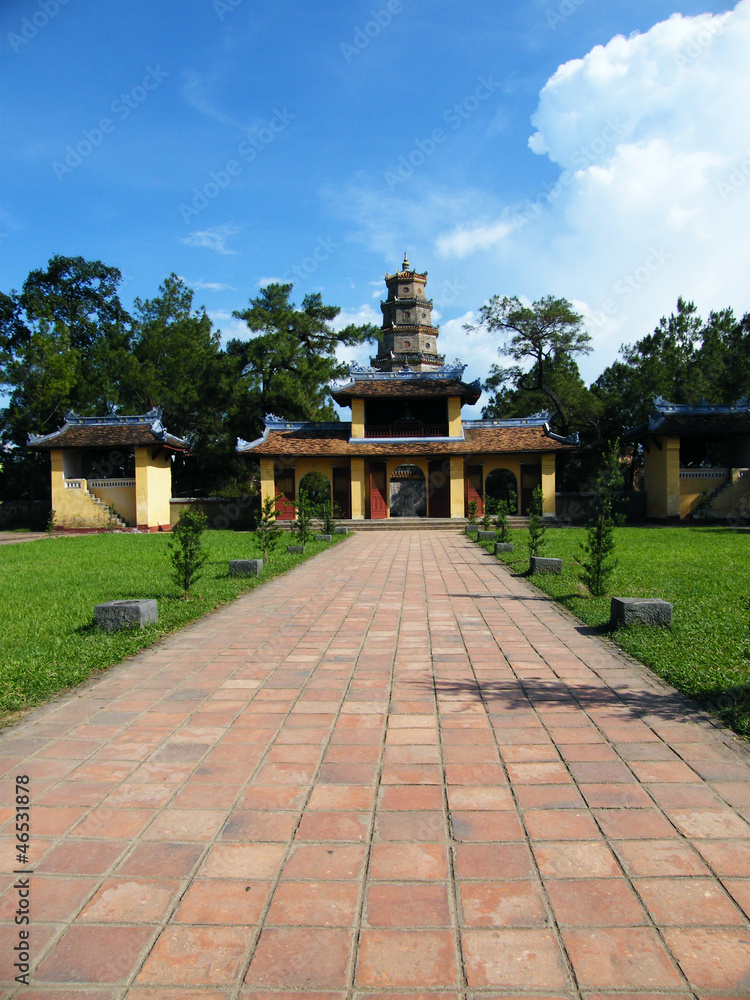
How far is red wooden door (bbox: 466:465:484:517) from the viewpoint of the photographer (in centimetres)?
2595

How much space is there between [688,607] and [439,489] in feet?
61.7

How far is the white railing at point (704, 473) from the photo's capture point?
79.4 ft

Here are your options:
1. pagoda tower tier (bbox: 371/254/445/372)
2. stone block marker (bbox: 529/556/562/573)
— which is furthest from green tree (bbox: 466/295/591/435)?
stone block marker (bbox: 529/556/562/573)

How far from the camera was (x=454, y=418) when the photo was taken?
2641 cm

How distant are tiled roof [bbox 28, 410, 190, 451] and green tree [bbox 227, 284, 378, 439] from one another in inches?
202

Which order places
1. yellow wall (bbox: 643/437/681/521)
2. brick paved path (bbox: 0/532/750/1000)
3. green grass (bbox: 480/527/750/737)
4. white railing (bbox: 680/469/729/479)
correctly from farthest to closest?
yellow wall (bbox: 643/437/681/521) < white railing (bbox: 680/469/729/479) < green grass (bbox: 480/527/750/737) < brick paved path (bbox: 0/532/750/1000)

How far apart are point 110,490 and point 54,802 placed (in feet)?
80.6

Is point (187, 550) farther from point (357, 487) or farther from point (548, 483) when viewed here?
point (548, 483)

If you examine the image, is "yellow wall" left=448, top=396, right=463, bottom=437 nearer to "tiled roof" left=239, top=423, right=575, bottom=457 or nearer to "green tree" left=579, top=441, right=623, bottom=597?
"tiled roof" left=239, top=423, right=575, bottom=457

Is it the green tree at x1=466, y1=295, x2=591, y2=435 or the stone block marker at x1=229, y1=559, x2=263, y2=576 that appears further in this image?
the green tree at x1=466, y1=295, x2=591, y2=435

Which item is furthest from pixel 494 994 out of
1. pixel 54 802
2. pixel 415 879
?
pixel 54 802

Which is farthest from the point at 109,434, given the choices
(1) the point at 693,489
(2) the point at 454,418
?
(1) the point at 693,489

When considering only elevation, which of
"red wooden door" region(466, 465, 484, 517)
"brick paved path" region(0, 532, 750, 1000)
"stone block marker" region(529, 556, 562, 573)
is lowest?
"brick paved path" region(0, 532, 750, 1000)

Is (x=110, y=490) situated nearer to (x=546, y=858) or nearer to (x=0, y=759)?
(x=0, y=759)
